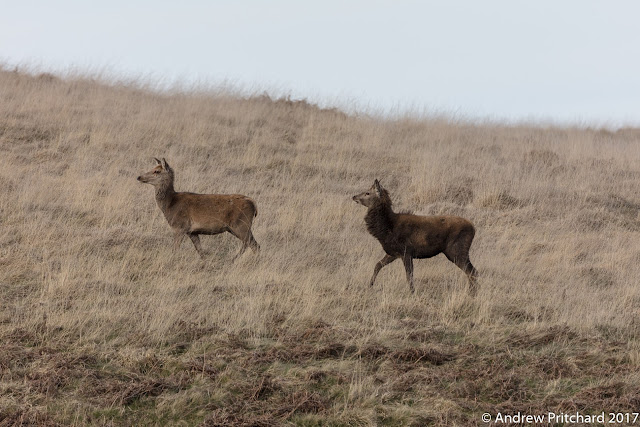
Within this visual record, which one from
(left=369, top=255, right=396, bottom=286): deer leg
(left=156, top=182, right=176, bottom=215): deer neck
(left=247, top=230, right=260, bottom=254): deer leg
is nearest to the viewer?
(left=369, top=255, right=396, bottom=286): deer leg

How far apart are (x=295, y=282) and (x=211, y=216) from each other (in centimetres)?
205

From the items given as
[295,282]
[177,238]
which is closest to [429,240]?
[295,282]

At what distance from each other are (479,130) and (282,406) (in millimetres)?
17973

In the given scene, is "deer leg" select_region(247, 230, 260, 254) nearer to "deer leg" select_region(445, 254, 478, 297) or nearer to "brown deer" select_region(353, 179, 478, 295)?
"brown deer" select_region(353, 179, 478, 295)

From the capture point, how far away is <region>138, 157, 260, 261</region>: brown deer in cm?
1208

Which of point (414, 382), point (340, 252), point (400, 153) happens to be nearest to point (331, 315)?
point (414, 382)

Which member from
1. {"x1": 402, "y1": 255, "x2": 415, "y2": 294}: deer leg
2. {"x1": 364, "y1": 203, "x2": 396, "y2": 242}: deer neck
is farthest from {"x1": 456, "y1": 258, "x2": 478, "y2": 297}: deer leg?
{"x1": 364, "y1": 203, "x2": 396, "y2": 242}: deer neck

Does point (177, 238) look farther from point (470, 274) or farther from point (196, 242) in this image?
point (470, 274)

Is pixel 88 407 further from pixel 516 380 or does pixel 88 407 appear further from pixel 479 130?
pixel 479 130

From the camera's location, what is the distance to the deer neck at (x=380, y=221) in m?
11.2

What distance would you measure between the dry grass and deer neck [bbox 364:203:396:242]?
70 cm

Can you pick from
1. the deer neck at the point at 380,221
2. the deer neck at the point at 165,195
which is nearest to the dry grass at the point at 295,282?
the deer neck at the point at 165,195

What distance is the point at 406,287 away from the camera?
11.2 m

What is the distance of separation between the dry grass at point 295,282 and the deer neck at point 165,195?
537mm
